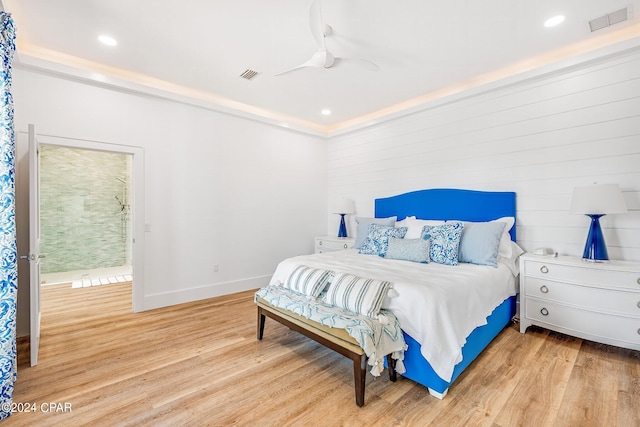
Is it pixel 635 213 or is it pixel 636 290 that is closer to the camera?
pixel 636 290

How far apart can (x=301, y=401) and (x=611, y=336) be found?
2680 millimetres

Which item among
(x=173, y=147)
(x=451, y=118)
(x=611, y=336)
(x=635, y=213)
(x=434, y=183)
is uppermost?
(x=451, y=118)

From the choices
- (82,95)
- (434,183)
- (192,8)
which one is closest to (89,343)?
(82,95)

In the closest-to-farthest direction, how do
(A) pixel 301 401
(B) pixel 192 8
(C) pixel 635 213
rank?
(A) pixel 301 401
(B) pixel 192 8
(C) pixel 635 213

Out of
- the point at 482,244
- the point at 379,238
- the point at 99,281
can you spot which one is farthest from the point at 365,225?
the point at 99,281

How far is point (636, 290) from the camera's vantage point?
7.73ft

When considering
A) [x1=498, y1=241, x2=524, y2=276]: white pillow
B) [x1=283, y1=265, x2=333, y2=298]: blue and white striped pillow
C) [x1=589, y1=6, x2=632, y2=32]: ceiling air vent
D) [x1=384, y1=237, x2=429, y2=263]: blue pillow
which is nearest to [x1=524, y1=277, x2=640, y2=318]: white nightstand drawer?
[x1=498, y1=241, x2=524, y2=276]: white pillow

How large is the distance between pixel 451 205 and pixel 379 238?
1.10m

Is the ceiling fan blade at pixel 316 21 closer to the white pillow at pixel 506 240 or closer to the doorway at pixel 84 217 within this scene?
the white pillow at pixel 506 240

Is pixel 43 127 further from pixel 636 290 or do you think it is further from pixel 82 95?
pixel 636 290

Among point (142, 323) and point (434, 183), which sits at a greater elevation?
point (434, 183)

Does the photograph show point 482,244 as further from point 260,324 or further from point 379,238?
point 260,324

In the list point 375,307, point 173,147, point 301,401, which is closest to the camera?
point 301,401

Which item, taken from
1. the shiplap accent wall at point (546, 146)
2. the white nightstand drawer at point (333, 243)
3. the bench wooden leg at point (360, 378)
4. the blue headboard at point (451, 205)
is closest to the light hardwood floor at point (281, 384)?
the bench wooden leg at point (360, 378)
